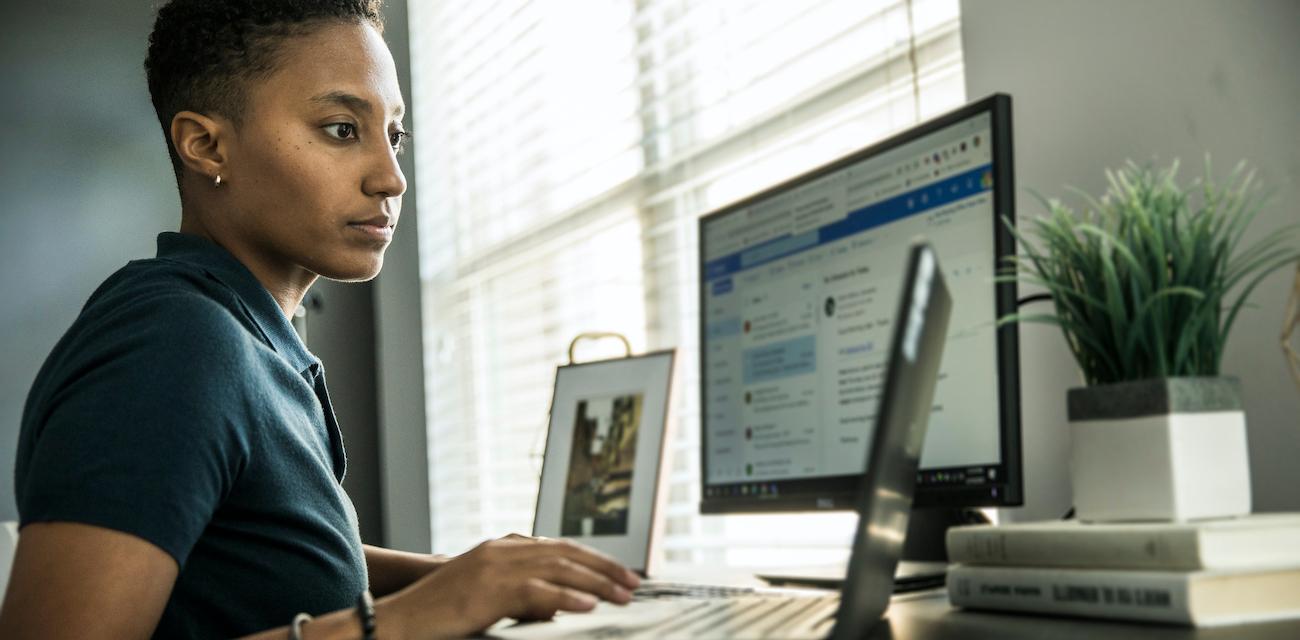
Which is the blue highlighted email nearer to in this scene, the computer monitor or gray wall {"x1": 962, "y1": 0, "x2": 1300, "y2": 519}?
the computer monitor

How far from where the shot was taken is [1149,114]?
108 centimetres

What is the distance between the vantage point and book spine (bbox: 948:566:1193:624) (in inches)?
26.1

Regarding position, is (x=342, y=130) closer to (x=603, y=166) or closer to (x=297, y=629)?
(x=297, y=629)

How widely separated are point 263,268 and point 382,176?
16 centimetres

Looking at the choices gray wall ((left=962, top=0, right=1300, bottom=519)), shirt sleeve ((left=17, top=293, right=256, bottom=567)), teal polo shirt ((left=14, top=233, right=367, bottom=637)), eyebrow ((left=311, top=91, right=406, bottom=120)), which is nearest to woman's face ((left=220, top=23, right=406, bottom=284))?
eyebrow ((left=311, top=91, right=406, bottom=120))

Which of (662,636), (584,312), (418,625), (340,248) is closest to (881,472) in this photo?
(662,636)

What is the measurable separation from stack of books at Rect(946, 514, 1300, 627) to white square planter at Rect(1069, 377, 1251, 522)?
0.02 meters

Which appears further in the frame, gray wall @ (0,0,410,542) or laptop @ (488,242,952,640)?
gray wall @ (0,0,410,542)

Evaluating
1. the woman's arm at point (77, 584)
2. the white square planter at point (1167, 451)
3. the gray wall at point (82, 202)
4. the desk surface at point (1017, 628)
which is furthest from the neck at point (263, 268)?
the gray wall at point (82, 202)

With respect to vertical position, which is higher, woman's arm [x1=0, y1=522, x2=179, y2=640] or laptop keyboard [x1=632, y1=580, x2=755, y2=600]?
woman's arm [x1=0, y1=522, x2=179, y2=640]

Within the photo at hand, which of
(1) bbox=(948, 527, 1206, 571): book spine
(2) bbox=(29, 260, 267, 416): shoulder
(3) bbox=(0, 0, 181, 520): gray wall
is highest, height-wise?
(3) bbox=(0, 0, 181, 520): gray wall

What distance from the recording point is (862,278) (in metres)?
1.13

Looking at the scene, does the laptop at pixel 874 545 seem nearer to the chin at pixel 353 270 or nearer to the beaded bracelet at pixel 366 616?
the beaded bracelet at pixel 366 616

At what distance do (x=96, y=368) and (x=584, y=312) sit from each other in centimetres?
150
